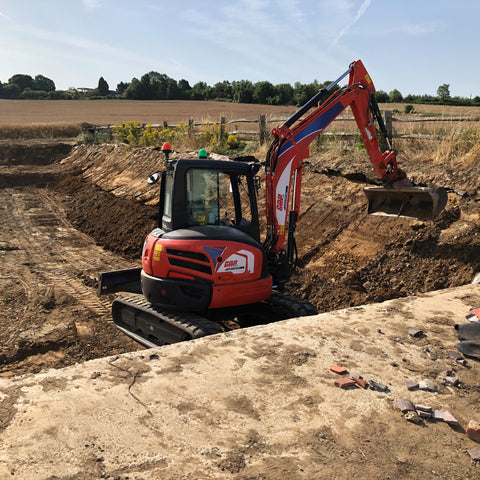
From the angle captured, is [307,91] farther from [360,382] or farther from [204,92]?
[360,382]

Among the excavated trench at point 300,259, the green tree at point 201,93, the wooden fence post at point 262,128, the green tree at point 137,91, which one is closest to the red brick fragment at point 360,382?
the excavated trench at point 300,259

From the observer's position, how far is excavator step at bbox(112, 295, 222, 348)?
17.5 ft

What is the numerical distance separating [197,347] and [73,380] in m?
1.18

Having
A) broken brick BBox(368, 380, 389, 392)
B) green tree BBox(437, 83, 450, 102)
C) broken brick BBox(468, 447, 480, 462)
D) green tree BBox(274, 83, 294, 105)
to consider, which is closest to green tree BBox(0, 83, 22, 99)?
green tree BBox(274, 83, 294, 105)

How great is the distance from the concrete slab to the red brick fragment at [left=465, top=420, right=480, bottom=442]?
92 mm

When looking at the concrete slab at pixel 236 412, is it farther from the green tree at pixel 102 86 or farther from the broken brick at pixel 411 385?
the green tree at pixel 102 86

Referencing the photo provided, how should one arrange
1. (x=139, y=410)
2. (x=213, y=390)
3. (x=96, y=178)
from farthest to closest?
(x=96, y=178) → (x=213, y=390) → (x=139, y=410)

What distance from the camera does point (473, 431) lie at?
3.16 meters

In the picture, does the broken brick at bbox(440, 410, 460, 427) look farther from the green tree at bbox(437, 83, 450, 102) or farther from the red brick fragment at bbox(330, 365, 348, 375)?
the green tree at bbox(437, 83, 450, 102)

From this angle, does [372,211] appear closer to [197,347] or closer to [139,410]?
[197,347]

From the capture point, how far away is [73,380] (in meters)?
3.80

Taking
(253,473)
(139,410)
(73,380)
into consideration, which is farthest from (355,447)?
(73,380)

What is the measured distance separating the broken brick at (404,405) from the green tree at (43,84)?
9476 cm

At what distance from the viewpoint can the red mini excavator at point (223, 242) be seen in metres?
5.53
